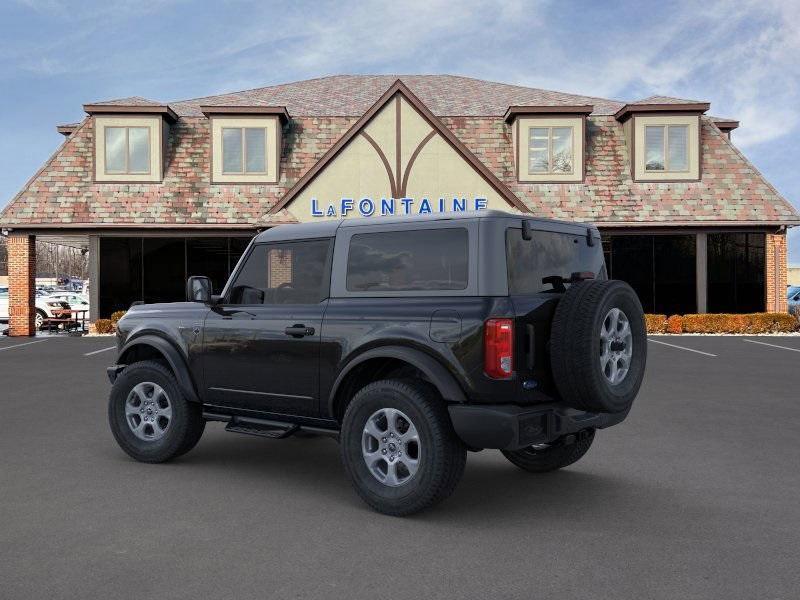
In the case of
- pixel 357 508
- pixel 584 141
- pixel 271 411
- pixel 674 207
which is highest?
pixel 584 141

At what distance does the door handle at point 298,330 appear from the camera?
18.7 ft

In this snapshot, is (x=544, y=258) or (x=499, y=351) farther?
(x=544, y=258)

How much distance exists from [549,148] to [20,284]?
54.5 feet

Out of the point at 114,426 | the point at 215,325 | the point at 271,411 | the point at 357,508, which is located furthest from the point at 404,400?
the point at 114,426

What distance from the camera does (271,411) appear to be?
607 centimetres

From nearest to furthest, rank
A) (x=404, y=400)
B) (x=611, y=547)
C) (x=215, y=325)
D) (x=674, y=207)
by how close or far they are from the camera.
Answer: (x=611, y=547) < (x=404, y=400) < (x=215, y=325) < (x=674, y=207)

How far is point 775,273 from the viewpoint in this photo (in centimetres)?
2439

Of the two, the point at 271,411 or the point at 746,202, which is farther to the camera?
the point at 746,202

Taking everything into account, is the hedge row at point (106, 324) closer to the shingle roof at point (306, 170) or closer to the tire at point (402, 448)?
the shingle roof at point (306, 170)

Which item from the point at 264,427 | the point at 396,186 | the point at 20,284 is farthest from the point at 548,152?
the point at 264,427

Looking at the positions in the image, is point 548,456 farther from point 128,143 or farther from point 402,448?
point 128,143

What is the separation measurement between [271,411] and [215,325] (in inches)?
35.7

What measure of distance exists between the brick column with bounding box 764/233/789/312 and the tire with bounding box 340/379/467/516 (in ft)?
73.1

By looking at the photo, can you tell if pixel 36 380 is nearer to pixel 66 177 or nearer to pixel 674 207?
pixel 66 177
